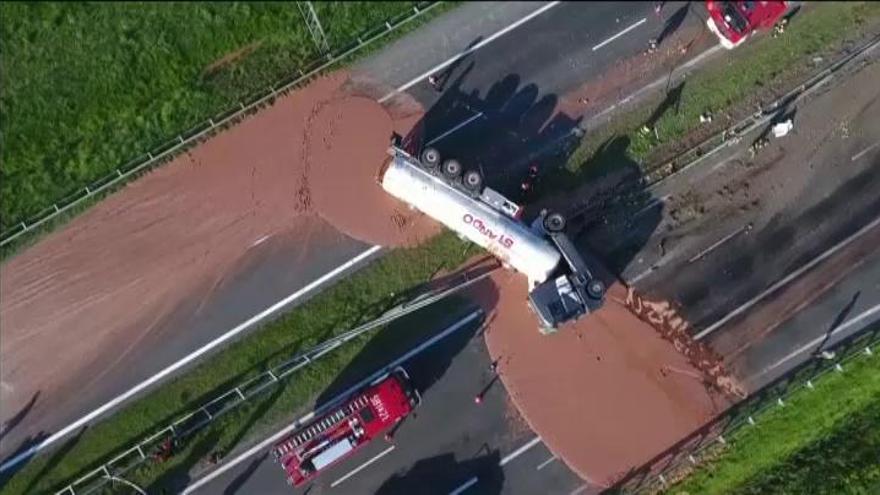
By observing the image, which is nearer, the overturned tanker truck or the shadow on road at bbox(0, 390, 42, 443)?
the overturned tanker truck

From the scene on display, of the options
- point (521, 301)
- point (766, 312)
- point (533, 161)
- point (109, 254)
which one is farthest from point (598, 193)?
point (109, 254)

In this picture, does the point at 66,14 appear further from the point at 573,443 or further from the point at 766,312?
the point at 766,312

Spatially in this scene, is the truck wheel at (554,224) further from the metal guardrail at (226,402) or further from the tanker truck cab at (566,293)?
→ the metal guardrail at (226,402)

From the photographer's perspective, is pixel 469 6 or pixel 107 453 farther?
pixel 469 6

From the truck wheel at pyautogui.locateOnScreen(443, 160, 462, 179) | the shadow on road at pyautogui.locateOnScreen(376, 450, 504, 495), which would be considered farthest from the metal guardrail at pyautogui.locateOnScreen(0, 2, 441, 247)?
the shadow on road at pyautogui.locateOnScreen(376, 450, 504, 495)

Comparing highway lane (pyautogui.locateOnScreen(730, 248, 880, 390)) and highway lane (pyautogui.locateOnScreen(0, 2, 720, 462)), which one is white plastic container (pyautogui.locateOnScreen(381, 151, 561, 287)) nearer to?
highway lane (pyautogui.locateOnScreen(0, 2, 720, 462))

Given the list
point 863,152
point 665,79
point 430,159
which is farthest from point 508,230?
point 863,152

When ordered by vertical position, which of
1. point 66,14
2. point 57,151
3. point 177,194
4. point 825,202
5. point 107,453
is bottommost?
point 825,202
